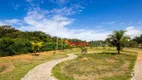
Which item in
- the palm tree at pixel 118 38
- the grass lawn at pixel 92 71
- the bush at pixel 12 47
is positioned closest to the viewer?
the grass lawn at pixel 92 71

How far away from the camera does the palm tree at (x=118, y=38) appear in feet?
103

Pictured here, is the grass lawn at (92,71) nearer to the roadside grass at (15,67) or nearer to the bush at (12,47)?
the roadside grass at (15,67)

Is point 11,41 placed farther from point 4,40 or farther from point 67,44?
point 67,44

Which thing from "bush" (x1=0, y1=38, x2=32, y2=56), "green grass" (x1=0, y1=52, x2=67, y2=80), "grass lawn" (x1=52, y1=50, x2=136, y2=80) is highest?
"bush" (x1=0, y1=38, x2=32, y2=56)

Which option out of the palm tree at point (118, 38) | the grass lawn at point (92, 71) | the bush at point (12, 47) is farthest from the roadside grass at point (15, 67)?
the palm tree at point (118, 38)

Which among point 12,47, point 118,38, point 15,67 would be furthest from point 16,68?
point 118,38

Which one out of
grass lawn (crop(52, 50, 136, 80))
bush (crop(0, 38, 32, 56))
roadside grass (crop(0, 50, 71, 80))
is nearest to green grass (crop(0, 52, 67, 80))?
roadside grass (crop(0, 50, 71, 80))

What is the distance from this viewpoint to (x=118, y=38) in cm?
3177

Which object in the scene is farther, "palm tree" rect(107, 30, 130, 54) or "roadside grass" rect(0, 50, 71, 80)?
"palm tree" rect(107, 30, 130, 54)

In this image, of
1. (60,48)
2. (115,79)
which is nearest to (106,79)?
(115,79)

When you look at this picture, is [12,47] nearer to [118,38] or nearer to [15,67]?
[15,67]

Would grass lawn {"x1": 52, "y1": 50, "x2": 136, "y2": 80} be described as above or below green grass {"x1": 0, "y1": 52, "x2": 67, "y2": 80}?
below

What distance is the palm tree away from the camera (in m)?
31.3

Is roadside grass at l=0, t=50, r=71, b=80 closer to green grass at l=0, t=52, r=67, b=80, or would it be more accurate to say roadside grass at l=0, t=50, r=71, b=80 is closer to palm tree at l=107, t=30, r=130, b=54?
green grass at l=0, t=52, r=67, b=80
